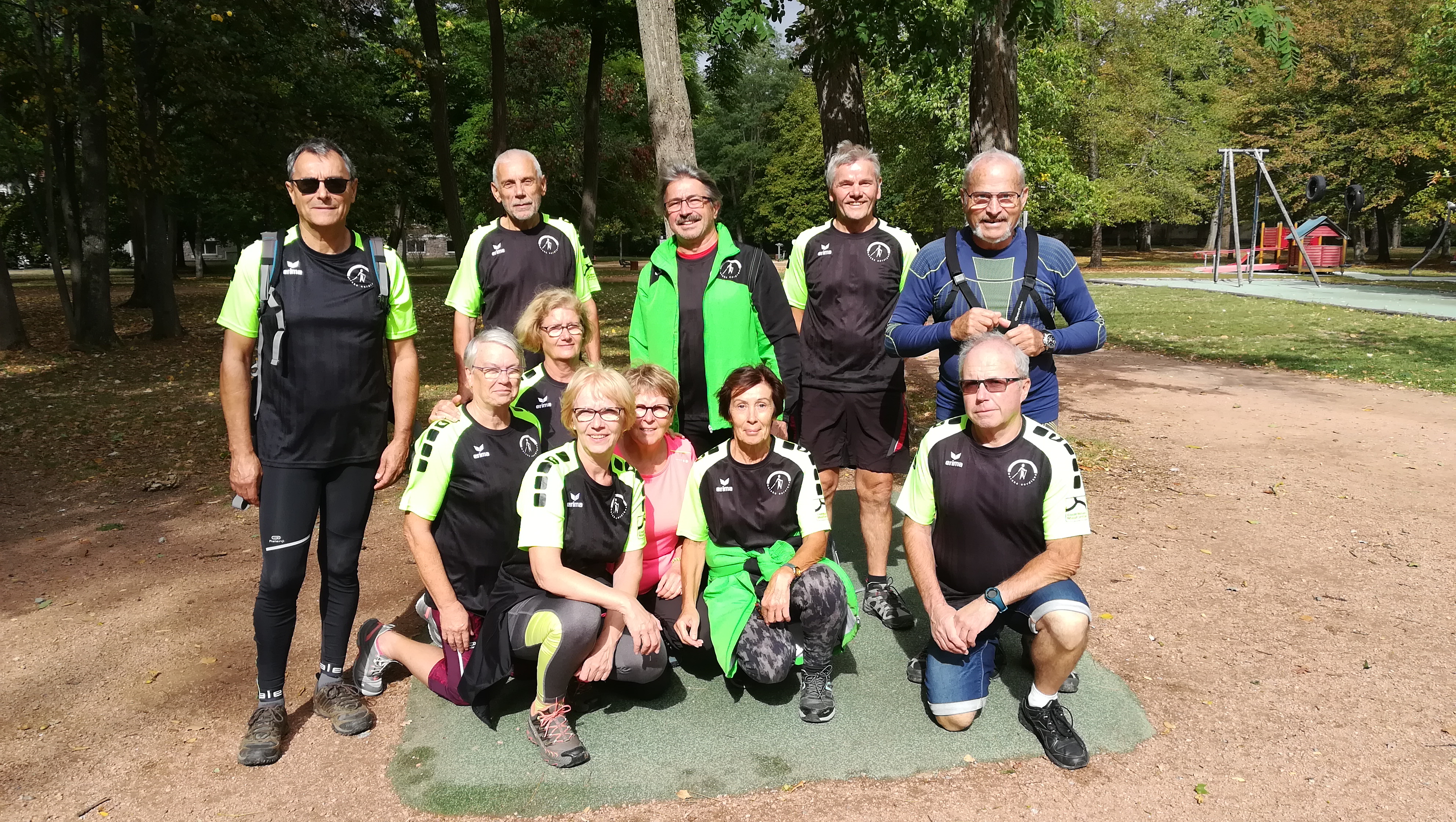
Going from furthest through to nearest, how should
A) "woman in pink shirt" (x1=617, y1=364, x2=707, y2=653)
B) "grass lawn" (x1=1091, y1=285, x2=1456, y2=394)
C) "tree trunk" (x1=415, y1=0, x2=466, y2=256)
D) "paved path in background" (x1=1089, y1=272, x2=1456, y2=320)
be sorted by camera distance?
1. "paved path in background" (x1=1089, y1=272, x2=1456, y2=320)
2. "tree trunk" (x1=415, y1=0, x2=466, y2=256)
3. "grass lawn" (x1=1091, y1=285, x2=1456, y2=394)
4. "woman in pink shirt" (x1=617, y1=364, x2=707, y2=653)

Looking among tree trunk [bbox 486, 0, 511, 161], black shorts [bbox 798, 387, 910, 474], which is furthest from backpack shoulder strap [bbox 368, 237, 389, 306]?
tree trunk [bbox 486, 0, 511, 161]

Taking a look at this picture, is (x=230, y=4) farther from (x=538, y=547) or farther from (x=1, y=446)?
(x=538, y=547)

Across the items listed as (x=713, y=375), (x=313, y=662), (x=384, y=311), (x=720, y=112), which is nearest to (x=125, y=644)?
(x=313, y=662)

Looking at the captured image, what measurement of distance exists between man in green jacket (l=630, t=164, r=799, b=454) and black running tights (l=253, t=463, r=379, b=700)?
4.54 feet

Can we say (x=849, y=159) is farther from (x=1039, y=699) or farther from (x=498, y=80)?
(x=498, y=80)

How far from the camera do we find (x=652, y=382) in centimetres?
371

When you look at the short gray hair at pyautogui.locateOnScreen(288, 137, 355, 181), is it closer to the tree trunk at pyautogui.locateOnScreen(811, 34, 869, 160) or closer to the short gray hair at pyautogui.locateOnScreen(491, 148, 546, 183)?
the short gray hair at pyautogui.locateOnScreen(491, 148, 546, 183)

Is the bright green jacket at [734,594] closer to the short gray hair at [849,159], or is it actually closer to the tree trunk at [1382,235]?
the short gray hair at [849,159]

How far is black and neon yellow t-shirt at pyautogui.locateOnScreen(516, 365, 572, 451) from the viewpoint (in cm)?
407

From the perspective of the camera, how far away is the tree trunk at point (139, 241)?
714 inches

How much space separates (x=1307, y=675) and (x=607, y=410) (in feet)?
10.2

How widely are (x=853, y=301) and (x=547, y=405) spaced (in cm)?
149

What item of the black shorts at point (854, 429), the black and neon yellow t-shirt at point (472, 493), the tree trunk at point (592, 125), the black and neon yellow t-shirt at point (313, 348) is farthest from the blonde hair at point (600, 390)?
the tree trunk at point (592, 125)

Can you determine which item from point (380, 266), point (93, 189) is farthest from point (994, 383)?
point (93, 189)
